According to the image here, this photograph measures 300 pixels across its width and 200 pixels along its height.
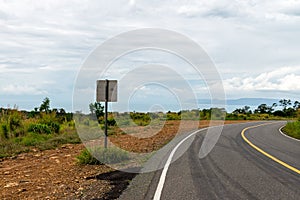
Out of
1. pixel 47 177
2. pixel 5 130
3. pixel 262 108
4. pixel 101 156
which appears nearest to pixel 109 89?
pixel 101 156

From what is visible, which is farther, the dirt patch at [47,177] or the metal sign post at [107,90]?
the metal sign post at [107,90]

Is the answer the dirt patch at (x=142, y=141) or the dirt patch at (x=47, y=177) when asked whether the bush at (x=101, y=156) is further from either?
the dirt patch at (x=142, y=141)

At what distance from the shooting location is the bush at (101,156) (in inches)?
516

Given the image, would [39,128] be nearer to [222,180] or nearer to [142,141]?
[142,141]

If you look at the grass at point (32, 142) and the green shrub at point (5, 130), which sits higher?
the green shrub at point (5, 130)

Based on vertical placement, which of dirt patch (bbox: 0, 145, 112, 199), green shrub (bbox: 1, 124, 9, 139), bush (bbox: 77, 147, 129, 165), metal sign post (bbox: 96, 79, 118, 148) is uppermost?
metal sign post (bbox: 96, 79, 118, 148)

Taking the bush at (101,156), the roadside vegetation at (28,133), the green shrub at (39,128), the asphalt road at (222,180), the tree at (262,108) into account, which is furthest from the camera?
the tree at (262,108)

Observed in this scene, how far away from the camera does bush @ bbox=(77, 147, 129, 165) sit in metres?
13.1

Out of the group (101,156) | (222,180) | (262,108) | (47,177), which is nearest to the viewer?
(222,180)

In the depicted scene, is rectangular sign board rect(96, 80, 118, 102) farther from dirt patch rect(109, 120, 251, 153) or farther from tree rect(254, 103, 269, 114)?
tree rect(254, 103, 269, 114)

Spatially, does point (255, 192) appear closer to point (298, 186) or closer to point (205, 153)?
point (298, 186)

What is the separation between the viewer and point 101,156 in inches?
524

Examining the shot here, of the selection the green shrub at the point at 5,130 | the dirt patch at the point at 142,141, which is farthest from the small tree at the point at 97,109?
the green shrub at the point at 5,130

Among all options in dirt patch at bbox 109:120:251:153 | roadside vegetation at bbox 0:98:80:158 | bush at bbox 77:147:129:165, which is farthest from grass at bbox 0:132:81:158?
bush at bbox 77:147:129:165
